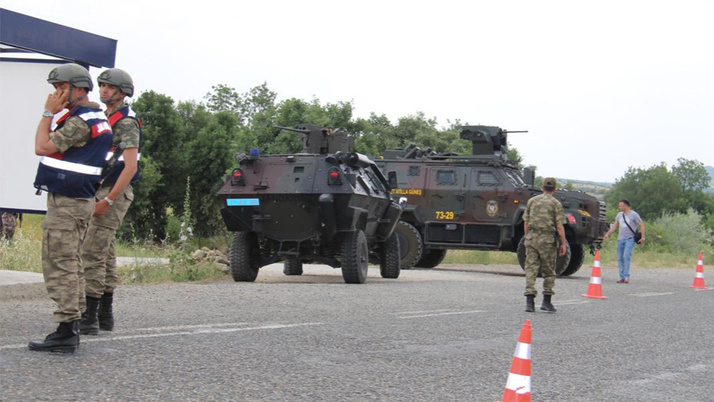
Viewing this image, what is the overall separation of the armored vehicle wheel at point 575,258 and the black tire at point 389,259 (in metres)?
5.69

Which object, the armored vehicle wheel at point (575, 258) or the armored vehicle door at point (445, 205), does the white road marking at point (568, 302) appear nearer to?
the armored vehicle door at point (445, 205)

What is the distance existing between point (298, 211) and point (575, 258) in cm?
915

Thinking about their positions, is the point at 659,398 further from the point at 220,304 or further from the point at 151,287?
the point at 151,287

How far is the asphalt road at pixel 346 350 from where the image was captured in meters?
5.58

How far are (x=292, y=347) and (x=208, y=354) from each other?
2.72ft

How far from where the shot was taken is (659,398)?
19.9 feet

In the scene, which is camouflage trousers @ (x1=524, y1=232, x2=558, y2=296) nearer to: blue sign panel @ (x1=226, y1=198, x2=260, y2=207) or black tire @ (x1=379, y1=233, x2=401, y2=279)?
blue sign panel @ (x1=226, y1=198, x2=260, y2=207)

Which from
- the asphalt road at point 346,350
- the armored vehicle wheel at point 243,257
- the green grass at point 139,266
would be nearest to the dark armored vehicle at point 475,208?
the armored vehicle wheel at point 243,257

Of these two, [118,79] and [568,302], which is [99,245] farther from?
[568,302]

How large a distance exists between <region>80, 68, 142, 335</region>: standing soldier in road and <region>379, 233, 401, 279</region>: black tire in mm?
10365

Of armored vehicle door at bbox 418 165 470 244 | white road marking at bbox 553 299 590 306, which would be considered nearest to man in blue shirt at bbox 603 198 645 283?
armored vehicle door at bbox 418 165 470 244

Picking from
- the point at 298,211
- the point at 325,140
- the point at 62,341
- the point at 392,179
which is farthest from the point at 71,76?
the point at 392,179

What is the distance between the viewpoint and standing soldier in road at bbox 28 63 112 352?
20.5ft

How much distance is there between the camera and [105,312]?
748 centimetres
